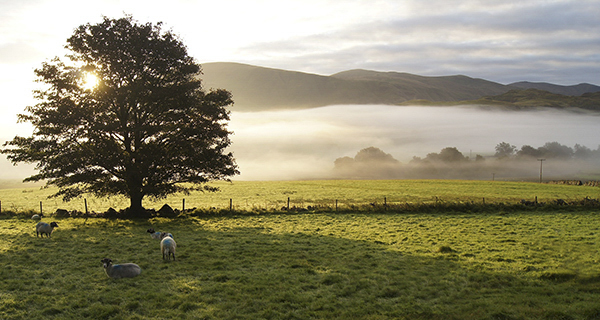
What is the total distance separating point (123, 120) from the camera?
3478 centimetres

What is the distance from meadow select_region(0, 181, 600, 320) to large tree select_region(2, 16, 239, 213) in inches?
220

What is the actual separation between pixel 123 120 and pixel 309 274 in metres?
25.9

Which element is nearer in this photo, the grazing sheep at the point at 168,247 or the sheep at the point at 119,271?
the sheep at the point at 119,271

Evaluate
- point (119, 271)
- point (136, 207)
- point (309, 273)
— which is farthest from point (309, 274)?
point (136, 207)

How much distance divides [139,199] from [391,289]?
28.9 m

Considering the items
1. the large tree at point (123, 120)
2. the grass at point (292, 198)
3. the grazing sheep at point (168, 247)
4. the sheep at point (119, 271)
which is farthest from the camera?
the grass at point (292, 198)

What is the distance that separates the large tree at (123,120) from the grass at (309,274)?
6073mm

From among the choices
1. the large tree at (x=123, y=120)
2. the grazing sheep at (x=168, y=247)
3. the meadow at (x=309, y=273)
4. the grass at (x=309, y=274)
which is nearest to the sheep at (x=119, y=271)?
the grass at (x=309, y=274)

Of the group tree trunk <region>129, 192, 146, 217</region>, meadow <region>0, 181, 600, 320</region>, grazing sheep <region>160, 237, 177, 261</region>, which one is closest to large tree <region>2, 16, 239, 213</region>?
tree trunk <region>129, 192, 146, 217</region>

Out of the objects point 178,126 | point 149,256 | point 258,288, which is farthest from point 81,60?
point 258,288

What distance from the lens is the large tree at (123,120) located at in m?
33.2

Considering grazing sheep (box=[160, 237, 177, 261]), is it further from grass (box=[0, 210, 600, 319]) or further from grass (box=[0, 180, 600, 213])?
grass (box=[0, 180, 600, 213])

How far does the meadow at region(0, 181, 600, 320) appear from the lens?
12.5m

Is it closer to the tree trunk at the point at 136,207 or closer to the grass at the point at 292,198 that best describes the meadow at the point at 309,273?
the tree trunk at the point at 136,207
